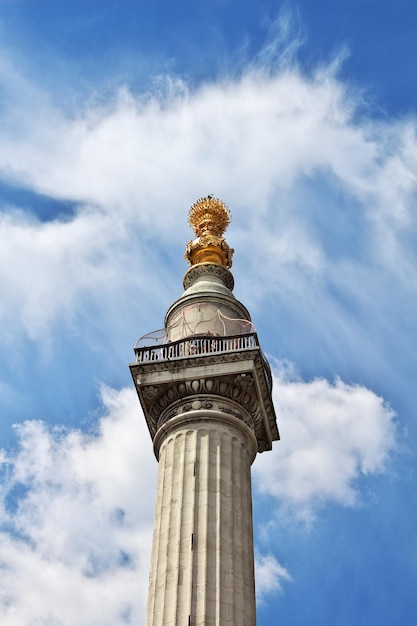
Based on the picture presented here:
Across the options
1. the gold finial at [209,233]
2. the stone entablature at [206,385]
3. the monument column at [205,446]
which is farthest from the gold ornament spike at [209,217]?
the stone entablature at [206,385]

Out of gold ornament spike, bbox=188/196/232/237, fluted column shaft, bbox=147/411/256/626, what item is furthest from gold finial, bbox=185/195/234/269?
fluted column shaft, bbox=147/411/256/626

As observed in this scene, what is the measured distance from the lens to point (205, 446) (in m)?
29.3

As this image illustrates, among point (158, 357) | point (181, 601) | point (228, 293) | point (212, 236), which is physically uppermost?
point (212, 236)

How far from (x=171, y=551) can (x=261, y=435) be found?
25.1ft

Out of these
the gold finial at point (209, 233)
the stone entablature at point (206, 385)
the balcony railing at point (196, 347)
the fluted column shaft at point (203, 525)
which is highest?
the gold finial at point (209, 233)

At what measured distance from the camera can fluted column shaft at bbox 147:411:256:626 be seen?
1000 inches

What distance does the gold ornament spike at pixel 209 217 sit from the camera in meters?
41.8

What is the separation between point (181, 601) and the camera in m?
25.3

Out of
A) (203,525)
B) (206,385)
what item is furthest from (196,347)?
(203,525)

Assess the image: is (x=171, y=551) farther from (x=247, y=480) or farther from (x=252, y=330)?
(x=252, y=330)

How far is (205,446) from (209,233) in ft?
46.7

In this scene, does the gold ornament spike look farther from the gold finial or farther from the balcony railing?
the balcony railing

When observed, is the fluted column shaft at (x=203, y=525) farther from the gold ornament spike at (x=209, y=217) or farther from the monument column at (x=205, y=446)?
the gold ornament spike at (x=209, y=217)

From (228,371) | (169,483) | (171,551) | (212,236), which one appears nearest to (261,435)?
(228,371)
